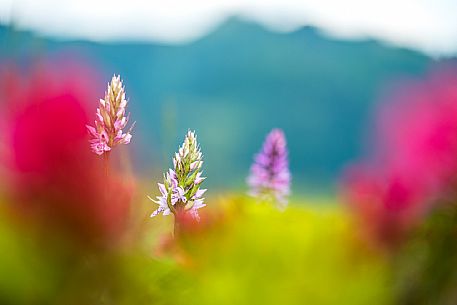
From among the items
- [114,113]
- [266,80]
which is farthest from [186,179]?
[266,80]

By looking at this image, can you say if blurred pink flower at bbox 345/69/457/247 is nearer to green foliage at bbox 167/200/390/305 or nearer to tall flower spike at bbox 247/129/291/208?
green foliage at bbox 167/200/390/305

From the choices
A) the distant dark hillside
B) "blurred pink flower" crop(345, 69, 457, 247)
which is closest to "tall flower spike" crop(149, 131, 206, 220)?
"blurred pink flower" crop(345, 69, 457, 247)

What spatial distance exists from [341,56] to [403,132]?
54.7 meters

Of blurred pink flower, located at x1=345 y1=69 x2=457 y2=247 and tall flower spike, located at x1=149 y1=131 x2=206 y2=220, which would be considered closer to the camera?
blurred pink flower, located at x1=345 y1=69 x2=457 y2=247

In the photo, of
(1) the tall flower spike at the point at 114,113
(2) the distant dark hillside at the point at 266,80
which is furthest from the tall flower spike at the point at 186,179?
(2) the distant dark hillside at the point at 266,80

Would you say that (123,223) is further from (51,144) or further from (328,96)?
(328,96)

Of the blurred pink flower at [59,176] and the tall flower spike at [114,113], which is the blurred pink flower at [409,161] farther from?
the tall flower spike at [114,113]

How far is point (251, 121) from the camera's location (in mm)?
54969

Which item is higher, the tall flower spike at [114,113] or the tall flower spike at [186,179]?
the tall flower spike at [114,113]

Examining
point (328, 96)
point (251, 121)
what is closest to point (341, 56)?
point (328, 96)

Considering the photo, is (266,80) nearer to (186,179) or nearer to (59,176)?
(186,179)

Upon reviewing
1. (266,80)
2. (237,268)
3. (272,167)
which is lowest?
(237,268)

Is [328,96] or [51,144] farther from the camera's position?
[328,96]

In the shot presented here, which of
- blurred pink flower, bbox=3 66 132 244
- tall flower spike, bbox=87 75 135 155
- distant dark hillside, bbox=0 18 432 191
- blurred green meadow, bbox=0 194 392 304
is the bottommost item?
blurred green meadow, bbox=0 194 392 304
